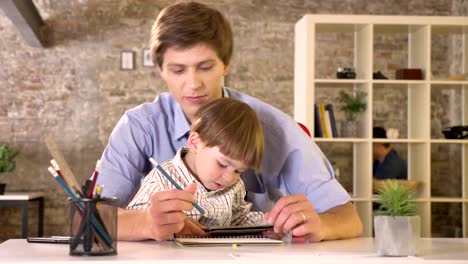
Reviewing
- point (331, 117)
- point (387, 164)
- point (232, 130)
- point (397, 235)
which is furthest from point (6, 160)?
point (397, 235)

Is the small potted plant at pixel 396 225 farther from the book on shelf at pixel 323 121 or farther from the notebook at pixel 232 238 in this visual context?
the book on shelf at pixel 323 121

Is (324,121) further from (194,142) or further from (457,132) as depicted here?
(194,142)

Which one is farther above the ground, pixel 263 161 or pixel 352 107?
pixel 352 107

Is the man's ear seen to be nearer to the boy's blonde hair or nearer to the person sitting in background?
the boy's blonde hair

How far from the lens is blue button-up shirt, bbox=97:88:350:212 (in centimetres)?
236

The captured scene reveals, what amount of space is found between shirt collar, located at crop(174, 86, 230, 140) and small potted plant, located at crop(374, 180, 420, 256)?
86cm

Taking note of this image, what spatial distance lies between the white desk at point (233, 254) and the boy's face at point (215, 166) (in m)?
0.27

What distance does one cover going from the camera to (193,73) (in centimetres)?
236

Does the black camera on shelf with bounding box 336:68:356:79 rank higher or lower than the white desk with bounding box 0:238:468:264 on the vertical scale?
higher

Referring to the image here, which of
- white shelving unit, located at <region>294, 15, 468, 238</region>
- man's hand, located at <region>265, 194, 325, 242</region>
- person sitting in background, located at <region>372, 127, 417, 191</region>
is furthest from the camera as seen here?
person sitting in background, located at <region>372, 127, 417, 191</region>

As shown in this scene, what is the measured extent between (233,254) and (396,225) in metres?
0.34

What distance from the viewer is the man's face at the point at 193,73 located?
236 centimetres

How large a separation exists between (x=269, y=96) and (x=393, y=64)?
1410 millimetres

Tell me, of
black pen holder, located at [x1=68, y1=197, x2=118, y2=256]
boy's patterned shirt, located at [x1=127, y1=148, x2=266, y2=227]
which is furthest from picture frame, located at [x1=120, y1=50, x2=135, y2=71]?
black pen holder, located at [x1=68, y1=197, x2=118, y2=256]
